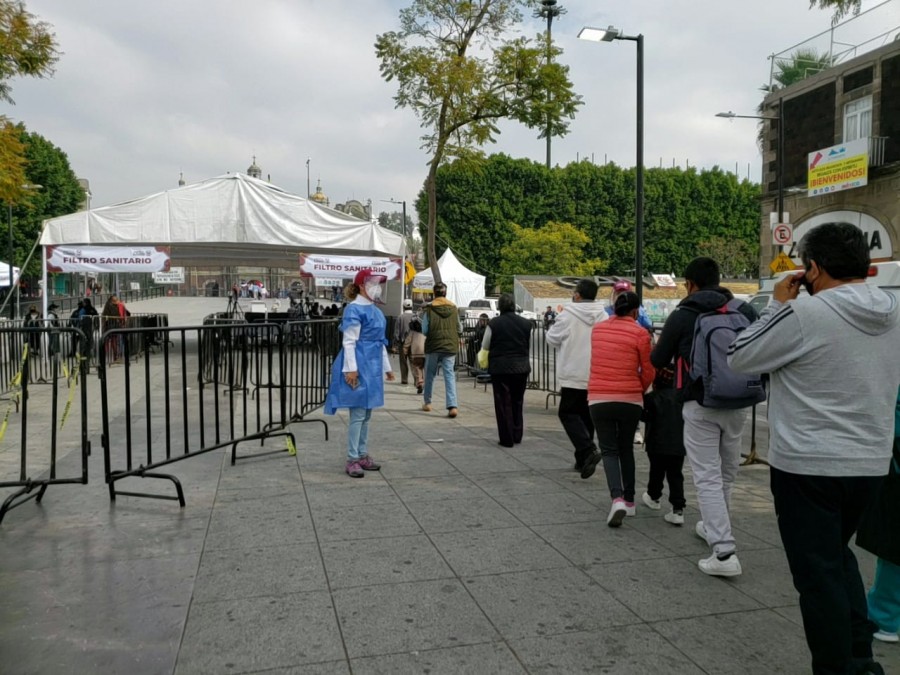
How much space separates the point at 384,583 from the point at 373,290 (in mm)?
2987

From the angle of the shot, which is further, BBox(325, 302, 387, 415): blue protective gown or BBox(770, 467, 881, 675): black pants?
BBox(325, 302, 387, 415): blue protective gown

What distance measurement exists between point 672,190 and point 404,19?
153ft

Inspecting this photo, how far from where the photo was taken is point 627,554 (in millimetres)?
4262

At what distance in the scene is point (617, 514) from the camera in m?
4.74

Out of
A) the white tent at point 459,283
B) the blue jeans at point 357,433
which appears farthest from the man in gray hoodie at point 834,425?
the white tent at point 459,283

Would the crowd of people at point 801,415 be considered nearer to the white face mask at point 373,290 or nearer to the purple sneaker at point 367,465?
the white face mask at point 373,290

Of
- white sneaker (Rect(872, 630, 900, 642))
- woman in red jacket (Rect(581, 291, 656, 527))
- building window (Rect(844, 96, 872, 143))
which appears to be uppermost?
building window (Rect(844, 96, 872, 143))

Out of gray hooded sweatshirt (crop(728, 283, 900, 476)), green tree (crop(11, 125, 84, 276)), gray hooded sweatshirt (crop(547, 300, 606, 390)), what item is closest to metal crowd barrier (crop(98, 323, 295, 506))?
gray hooded sweatshirt (crop(547, 300, 606, 390))

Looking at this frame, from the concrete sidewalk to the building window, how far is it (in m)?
21.2

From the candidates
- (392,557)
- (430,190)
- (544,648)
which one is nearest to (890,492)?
(544,648)

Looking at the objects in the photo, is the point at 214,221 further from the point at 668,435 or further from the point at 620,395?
the point at 668,435

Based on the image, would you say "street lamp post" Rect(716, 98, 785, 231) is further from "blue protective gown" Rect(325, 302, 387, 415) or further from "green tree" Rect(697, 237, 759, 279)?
"green tree" Rect(697, 237, 759, 279)

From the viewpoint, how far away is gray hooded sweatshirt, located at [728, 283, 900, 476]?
257cm

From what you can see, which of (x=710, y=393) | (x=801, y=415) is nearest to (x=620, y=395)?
(x=710, y=393)
